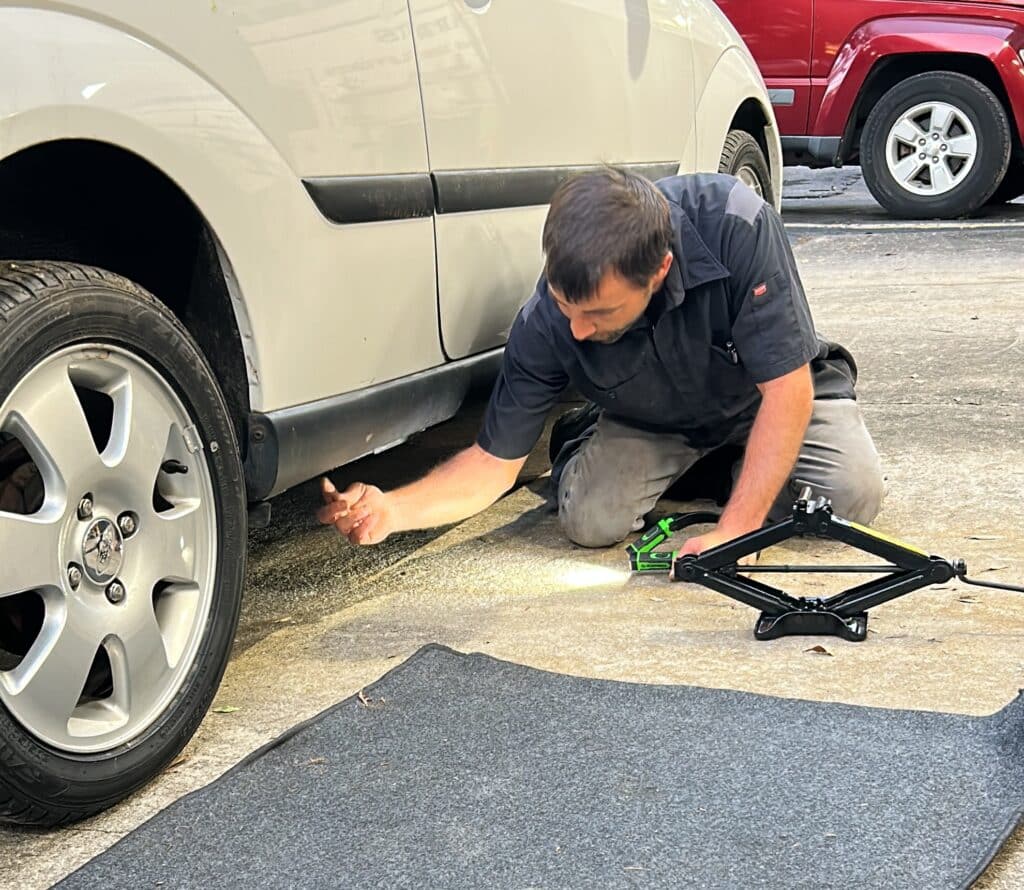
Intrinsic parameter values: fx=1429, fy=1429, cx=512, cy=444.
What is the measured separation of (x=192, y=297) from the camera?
238cm

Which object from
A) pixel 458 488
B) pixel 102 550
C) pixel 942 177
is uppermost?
pixel 102 550

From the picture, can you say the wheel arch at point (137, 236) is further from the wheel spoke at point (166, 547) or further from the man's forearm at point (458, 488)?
the man's forearm at point (458, 488)

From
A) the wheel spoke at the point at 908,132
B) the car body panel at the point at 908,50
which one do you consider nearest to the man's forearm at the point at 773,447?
the car body panel at the point at 908,50

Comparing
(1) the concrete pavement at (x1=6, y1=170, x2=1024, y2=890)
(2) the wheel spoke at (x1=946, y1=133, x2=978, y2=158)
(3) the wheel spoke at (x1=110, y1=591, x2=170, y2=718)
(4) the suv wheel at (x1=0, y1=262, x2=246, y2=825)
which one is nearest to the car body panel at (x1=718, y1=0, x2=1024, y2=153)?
(2) the wheel spoke at (x1=946, y1=133, x2=978, y2=158)

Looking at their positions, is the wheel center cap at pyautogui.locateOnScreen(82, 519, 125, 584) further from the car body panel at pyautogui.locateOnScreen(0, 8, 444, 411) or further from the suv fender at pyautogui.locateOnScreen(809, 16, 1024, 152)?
the suv fender at pyautogui.locateOnScreen(809, 16, 1024, 152)

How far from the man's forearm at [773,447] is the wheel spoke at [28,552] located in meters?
1.39

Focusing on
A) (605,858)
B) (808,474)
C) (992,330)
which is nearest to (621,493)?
(808,474)

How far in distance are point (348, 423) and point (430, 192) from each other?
0.50 meters

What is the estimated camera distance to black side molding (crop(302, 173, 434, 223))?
97.0 inches

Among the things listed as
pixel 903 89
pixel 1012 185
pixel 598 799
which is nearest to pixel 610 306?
pixel 598 799

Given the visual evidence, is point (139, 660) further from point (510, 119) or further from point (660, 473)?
point (660, 473)

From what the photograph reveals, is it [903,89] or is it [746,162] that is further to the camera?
[903,89]

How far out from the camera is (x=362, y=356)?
2.63 m

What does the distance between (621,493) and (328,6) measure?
138cm
